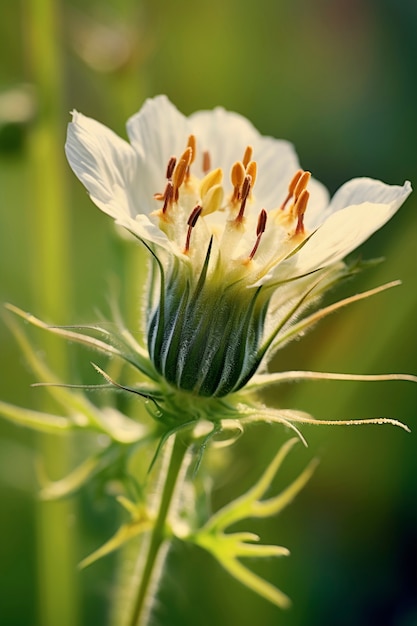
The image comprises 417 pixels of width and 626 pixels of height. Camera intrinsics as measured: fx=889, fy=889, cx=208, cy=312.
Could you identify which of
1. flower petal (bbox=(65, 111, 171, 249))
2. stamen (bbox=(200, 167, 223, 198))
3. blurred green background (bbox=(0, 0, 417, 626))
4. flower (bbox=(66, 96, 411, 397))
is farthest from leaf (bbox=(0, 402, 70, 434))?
stamen (bbox=(200, 167, 223, 198))

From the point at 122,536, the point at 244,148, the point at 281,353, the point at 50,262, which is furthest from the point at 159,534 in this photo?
the point at 281,353

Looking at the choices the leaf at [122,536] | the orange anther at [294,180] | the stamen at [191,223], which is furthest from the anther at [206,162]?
the leaf at [122,536]

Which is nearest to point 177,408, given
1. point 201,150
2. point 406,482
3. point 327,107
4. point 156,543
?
point 156,543

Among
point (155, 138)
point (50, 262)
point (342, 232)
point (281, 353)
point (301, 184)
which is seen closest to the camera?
point (342, 232)

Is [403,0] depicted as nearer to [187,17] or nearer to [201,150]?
[187,17]

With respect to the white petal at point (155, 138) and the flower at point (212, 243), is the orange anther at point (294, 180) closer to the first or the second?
the flower at point (212, 243)

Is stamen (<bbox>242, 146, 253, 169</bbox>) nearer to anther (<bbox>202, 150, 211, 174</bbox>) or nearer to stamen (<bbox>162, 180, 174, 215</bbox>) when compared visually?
anther (<bbox>202, 150, 211, 174</bbox>)

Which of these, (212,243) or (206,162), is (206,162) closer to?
(206,162)
